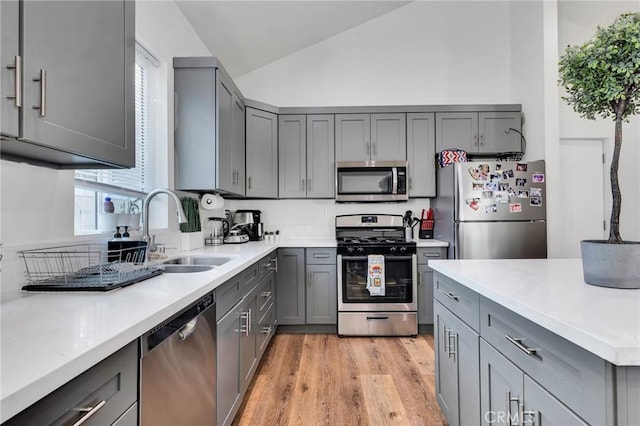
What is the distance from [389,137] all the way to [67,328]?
3.30 meters

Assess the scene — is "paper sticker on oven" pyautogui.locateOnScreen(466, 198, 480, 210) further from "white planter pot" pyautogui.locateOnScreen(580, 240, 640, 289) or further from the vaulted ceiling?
the vaulted ceiling

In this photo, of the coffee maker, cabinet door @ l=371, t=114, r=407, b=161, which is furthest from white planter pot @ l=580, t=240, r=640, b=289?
the coffee maker

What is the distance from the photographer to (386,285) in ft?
10.4

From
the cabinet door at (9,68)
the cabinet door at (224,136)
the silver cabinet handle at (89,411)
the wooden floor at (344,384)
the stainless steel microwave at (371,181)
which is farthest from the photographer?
the stainless steel microwave at (371,181)

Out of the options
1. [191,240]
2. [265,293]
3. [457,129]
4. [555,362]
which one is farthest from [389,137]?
[555,362]

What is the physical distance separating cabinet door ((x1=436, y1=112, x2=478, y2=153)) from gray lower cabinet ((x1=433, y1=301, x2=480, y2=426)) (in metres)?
2.24

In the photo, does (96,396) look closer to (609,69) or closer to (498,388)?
(498,388)

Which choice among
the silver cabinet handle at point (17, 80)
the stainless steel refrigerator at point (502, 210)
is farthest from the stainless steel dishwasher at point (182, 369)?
the stainless steel refrigerator at point (502, 210)

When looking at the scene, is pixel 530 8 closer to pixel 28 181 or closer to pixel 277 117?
pixel 277 117

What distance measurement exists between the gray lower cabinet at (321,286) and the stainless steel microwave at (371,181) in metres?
0.67

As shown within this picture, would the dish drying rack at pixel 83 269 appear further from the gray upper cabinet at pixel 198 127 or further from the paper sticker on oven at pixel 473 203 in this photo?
the paper sticker on oven at pixel 473 203

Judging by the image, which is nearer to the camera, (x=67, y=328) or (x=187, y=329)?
(x=67, y=328)

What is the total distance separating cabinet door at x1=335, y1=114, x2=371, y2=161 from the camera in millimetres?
3557

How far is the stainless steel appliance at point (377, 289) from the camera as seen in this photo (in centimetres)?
314
